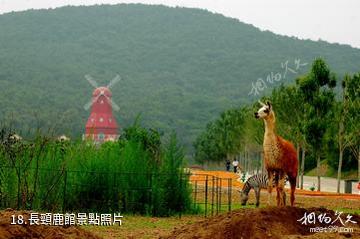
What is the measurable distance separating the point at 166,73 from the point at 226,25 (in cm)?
3453

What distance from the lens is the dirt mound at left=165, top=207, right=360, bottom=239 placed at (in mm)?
11125

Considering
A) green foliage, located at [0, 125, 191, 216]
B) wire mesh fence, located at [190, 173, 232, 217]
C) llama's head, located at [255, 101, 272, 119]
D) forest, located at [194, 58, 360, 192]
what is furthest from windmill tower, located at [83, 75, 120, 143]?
llama's head, located at [255, 101, 272, 119]

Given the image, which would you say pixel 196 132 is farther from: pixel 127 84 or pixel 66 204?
pixel 66 204

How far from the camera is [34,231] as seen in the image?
10578mm

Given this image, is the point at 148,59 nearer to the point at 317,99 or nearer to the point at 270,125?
the point at 317,99

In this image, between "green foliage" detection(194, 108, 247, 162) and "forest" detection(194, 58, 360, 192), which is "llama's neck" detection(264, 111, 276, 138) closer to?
"forest" detection(194, 58, 360, 192)

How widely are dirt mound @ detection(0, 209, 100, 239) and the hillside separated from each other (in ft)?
271

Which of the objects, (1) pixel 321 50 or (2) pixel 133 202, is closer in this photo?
(2) pixel 133 202

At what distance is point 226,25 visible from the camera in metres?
180

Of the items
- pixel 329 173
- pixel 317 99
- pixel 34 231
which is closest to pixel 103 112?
pixel 329 173

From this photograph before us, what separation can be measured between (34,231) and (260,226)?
12.3ft

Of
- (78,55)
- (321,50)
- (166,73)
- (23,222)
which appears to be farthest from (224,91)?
(23,222)

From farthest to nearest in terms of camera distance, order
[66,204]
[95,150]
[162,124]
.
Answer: [162,124], [95,150], [66,204]

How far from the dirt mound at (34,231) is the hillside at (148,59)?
82.6 metres
